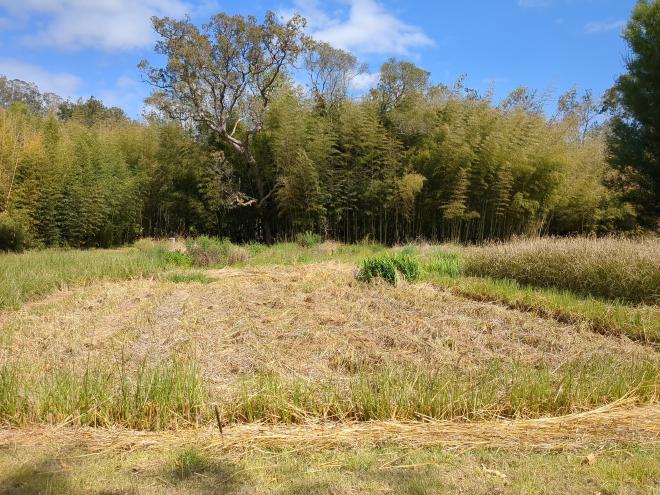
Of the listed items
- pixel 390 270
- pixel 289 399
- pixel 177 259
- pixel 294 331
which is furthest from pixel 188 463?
pixel 177 259

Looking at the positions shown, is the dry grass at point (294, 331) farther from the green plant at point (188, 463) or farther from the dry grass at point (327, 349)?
the green plant at point (188, 463)

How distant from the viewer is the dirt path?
8.58 ft

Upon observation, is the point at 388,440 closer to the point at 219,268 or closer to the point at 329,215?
the point at 219,268

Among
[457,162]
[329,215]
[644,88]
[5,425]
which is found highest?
[644,88]

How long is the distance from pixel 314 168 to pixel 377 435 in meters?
10.6

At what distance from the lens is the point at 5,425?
2.92 m

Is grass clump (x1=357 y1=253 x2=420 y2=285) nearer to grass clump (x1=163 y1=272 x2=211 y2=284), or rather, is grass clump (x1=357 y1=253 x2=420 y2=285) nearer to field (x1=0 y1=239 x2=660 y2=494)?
field (x1=0 y1=239 x2=660 y2=494)

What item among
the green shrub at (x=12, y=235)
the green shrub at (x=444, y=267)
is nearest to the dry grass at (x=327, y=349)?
the green shrub at (x=444, y=267)

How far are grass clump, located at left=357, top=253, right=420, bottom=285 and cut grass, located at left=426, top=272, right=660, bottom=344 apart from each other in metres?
0.35

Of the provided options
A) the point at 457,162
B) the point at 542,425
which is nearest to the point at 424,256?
the point at 457,162

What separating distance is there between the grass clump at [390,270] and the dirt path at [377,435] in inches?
165

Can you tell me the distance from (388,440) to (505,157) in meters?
9.84

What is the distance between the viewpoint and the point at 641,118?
11641mm

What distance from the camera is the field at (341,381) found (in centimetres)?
229
